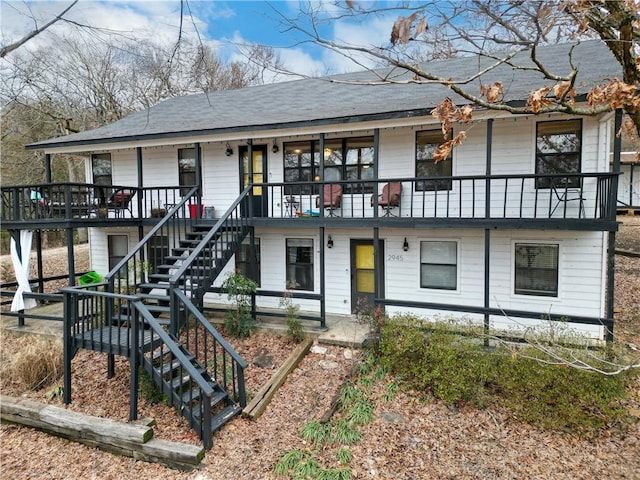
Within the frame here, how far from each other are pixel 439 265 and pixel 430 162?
2564 mm

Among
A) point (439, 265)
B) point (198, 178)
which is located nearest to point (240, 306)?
point (198, 178)

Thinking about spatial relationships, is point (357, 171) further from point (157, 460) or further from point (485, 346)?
point (157, 460)

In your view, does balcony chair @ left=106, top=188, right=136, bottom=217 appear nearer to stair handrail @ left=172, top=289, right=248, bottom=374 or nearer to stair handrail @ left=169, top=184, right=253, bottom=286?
stair handrail @ left=169, top=184, right=253, bottom=286

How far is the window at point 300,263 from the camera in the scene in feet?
33.8

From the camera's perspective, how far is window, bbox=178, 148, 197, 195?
11.3 m

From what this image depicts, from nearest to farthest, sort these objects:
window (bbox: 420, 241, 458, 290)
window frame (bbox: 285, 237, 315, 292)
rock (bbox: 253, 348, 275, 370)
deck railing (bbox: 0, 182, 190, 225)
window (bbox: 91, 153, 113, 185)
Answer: rock (bbox: 253, 348, 275, 370)
window (bbox: 420, 241, 458, 290)
deck railing (bbox: 0, 182, 190, 225)
window frame (bbox: 285, 237, 315, 292)
window (bbox: 91, 153, 113, 185)

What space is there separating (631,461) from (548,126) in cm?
639

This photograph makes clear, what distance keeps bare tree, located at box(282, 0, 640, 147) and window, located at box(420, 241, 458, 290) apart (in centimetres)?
466

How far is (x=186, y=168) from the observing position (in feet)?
37.3

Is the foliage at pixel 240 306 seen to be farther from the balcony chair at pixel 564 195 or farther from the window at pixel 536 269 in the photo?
the balcony chair at pixel 564 195

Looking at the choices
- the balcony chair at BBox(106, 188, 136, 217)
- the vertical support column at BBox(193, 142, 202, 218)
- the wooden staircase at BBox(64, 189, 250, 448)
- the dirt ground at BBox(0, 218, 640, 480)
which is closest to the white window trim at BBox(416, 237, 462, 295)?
the dirt ground at BBox(0, 218, 640, 480)

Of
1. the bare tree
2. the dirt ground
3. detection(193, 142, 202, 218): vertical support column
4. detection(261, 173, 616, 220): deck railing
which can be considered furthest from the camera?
detection(193, 142, 202, 218): vertical support column

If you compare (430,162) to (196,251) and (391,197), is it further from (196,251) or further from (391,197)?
(196,251)

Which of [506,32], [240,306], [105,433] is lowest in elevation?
[105,433]
